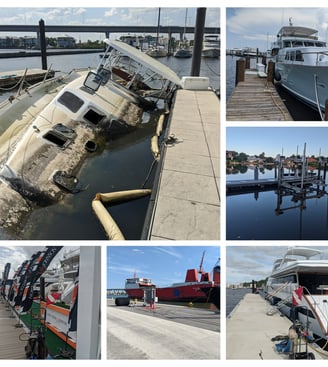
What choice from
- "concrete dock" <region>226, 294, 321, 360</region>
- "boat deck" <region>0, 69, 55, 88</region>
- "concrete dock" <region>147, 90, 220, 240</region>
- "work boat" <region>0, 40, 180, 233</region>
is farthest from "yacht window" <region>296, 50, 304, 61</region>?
"boat deck" <region>0, 69, 55, 88</region>

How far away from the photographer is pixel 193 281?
405cm

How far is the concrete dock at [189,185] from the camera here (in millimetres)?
3766

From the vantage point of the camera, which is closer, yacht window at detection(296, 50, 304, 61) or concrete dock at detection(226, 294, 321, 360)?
concrete dock at detection(226, 294, 321, 360)

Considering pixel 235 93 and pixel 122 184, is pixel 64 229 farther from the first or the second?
pixel 235 93

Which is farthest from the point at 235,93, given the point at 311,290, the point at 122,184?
the point at 311,290

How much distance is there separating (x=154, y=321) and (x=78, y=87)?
5200 millimetres

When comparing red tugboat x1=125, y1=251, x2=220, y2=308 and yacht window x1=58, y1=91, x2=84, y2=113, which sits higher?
yacht window x1=58, y1=91, x2=84, y2=113

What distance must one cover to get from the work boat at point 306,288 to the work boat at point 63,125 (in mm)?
3108

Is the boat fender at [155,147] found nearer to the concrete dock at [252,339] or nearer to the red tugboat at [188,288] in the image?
the red tugboat at [188,288]

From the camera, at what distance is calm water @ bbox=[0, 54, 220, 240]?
4.56 meters

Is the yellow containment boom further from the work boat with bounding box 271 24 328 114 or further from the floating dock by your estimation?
the work boat with bounding box 271 24 328 114

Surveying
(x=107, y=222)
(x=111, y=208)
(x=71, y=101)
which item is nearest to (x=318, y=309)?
(x=107, y=222)

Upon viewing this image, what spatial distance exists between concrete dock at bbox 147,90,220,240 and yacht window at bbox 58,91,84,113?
181 cm

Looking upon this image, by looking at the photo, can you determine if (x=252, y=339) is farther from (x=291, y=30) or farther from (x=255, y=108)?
(x=291, y=30)
